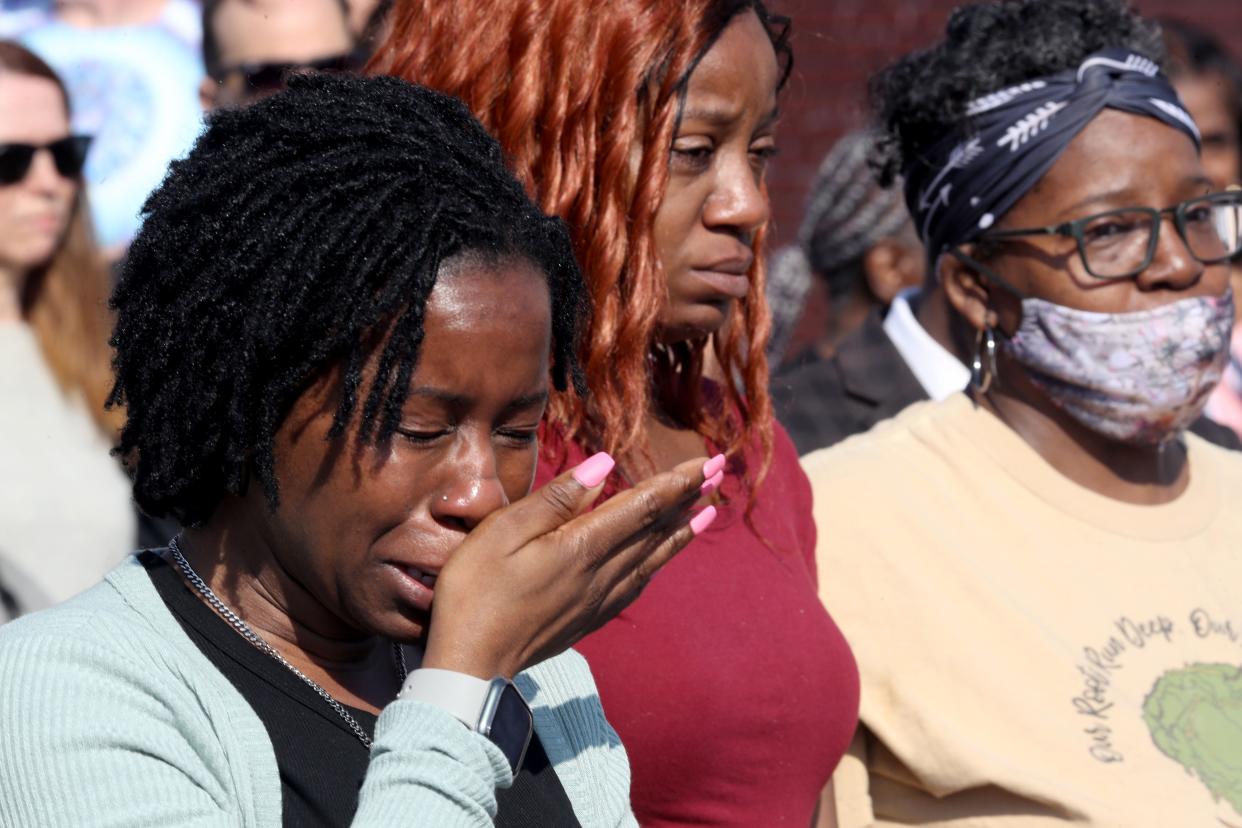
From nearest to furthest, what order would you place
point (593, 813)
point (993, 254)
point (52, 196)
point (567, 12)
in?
1. point (593, 813)
2. point (567, 12)
3. point (993, 254)
4. point (52, 196)

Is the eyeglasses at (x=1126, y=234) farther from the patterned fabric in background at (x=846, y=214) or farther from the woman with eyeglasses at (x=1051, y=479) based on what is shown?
the patterned fabric in background at (x=846, y=214)

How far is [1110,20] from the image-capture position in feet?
11.8

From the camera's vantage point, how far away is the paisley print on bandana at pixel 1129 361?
332 cm

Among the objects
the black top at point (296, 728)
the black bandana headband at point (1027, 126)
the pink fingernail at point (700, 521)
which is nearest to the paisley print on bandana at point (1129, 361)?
the black bandana headband at point (1027, 126)

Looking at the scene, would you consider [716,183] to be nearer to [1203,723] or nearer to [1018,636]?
[1018,636]

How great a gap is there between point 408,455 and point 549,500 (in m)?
0.17

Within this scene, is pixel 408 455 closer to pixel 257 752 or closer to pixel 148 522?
pixel 257 752

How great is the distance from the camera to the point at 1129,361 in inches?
131

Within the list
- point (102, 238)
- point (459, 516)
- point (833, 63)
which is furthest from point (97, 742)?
point (833, 63)

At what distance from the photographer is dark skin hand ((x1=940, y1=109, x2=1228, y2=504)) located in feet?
10.9

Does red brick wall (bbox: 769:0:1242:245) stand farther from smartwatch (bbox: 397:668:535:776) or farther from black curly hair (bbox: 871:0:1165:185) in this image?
smartwatch (bbox: 397:668:535:776)

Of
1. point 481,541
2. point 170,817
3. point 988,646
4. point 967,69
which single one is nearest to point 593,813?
point 481,541

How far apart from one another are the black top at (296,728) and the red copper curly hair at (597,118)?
731 mm

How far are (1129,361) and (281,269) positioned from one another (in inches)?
82.3
